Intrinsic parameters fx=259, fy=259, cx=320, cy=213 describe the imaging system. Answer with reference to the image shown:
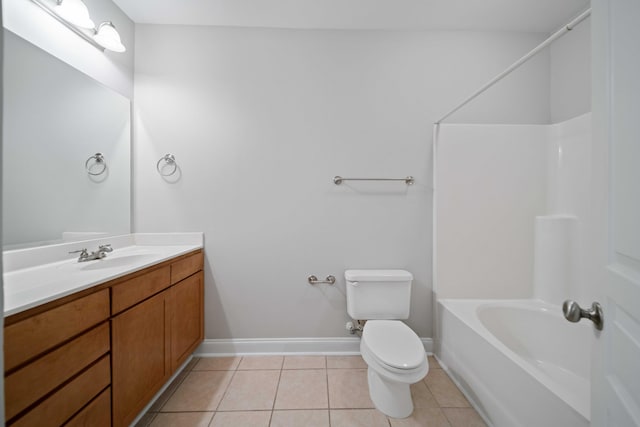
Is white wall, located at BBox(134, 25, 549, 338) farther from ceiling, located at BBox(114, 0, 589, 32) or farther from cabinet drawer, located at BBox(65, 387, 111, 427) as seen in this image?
cabinet drawer, located at BBox(65, 387, 111, 427)

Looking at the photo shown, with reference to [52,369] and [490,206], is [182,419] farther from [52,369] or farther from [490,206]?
[490,206]

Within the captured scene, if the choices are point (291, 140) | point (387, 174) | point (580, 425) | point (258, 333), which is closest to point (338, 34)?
point (291, 140)

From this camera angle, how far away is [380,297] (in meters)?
1.80

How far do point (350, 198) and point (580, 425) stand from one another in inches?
60.3

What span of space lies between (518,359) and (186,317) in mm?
1884

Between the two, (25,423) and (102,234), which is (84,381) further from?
(102,234)

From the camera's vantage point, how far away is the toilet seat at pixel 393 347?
1.29 m

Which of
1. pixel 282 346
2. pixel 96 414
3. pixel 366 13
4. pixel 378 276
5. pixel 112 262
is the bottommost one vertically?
pixel 282 346

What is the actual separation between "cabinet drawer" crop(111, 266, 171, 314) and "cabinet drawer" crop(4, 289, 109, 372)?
0.17ft

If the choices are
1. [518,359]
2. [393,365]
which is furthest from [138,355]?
[518,359]

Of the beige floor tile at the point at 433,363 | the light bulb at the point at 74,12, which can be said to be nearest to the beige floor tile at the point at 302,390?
the beige floor tile at the point at 433,363

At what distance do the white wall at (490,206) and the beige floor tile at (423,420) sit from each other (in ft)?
2.44

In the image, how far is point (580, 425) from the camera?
37.0 inches

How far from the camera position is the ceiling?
173 centimetres
